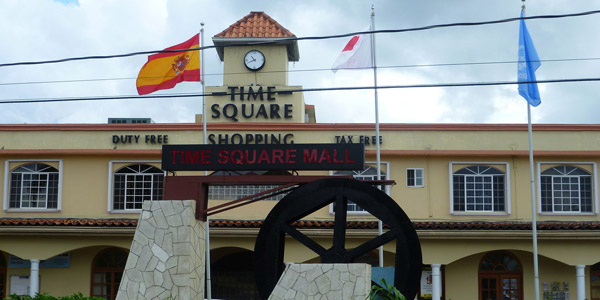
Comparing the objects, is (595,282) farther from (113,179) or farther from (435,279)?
(113,179)

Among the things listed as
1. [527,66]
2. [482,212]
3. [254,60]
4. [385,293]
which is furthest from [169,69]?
[482,212]

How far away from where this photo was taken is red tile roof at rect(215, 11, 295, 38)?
108ft

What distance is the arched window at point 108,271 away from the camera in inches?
1054

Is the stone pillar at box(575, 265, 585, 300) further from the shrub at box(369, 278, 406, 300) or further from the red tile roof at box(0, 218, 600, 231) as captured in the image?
the shrub at box(369, 278, 406, 300)

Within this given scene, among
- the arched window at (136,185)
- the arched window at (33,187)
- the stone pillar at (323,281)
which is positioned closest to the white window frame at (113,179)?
the arched window at (136,185)

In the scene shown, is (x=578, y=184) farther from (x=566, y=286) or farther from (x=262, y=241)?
(x=262, y=241)

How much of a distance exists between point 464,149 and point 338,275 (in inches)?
537

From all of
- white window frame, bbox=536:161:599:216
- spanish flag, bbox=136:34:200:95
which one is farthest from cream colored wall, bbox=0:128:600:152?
spanish flag, bbox=136:34:200:95

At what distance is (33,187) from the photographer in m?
27.2

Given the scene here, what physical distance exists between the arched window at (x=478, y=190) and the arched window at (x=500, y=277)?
5.33ft

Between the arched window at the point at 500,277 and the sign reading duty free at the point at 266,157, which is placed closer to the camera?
the sign reading duty free at the point at 266,157

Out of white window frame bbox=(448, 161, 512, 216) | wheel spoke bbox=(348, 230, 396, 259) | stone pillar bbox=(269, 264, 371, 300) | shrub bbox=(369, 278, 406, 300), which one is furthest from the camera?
white window frame bbox=(448, 161, 512, 216)

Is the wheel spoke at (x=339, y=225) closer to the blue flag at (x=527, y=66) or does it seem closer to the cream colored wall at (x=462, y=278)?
the blue flag at (x=527, y=66)

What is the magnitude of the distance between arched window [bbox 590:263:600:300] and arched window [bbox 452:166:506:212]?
352 centimetres
